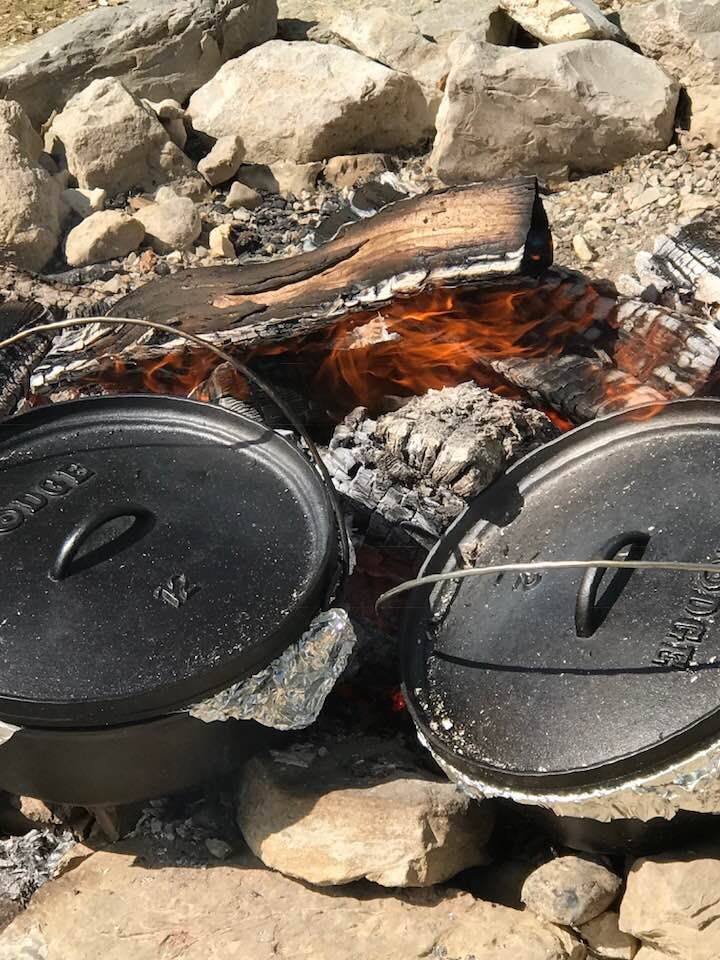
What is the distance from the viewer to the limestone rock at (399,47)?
16.1ft

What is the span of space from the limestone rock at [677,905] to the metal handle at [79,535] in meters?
1.11

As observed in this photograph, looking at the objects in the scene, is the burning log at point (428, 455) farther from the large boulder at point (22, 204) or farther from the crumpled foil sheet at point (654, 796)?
the large boulder at point (22, 204)

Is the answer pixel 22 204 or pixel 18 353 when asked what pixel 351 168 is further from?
pixel 18 353

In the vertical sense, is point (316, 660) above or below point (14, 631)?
below

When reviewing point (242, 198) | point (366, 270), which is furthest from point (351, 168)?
point (366, 270)

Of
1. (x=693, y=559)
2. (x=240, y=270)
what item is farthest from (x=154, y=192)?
(x=693, y=559)

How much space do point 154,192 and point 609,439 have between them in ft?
9.37

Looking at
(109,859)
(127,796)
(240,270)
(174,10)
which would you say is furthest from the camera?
(174,10)

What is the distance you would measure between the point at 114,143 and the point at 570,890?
11.6 ft

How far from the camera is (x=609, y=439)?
2.22 meters

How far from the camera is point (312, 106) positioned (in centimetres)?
462

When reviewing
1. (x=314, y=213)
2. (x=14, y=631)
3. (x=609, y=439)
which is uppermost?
(x=14, y=631)

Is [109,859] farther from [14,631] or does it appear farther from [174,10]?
[174,10]

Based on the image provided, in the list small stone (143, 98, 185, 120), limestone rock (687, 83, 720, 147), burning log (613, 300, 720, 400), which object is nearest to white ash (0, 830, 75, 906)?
burning log (613, 300, 720, 400)
